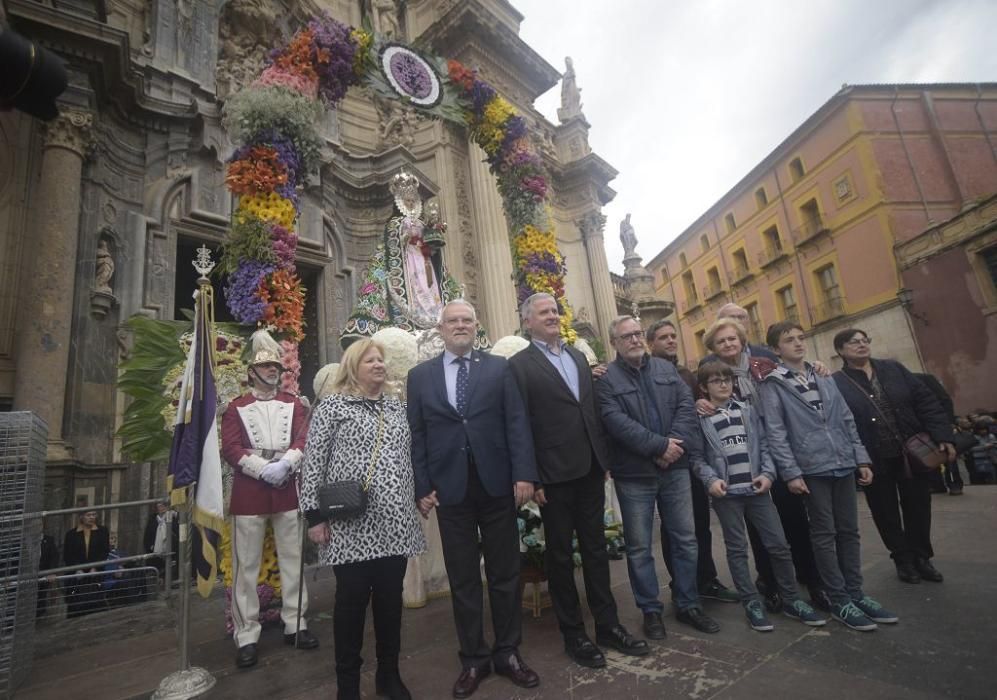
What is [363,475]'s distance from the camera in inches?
107

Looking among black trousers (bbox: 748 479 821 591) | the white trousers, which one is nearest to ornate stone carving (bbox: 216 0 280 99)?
the white trousers

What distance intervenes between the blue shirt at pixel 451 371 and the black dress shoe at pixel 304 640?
214 centimetres

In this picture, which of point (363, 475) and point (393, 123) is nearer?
point (363, 475)

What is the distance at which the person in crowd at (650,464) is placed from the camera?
124 inches

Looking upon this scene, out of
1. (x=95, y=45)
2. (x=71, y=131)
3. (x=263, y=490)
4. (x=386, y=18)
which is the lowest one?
(x=263, y=490)

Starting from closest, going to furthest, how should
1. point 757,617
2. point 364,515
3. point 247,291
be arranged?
point 364,515 → point 757,617 → point 247,291

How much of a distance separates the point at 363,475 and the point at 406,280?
151 inches

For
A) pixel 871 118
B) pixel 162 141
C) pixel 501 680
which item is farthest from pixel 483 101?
pixel 871 118

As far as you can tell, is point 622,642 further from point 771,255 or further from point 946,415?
point 771,255

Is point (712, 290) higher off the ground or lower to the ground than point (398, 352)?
higher

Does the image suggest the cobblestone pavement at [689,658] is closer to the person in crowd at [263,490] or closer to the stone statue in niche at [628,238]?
the person in crowd at [263,490]

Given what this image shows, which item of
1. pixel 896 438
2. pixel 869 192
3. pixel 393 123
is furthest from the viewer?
pixel 869 192

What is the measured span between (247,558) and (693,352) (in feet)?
110

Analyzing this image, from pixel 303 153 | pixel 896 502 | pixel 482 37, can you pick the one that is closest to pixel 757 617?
pixel 896 502
